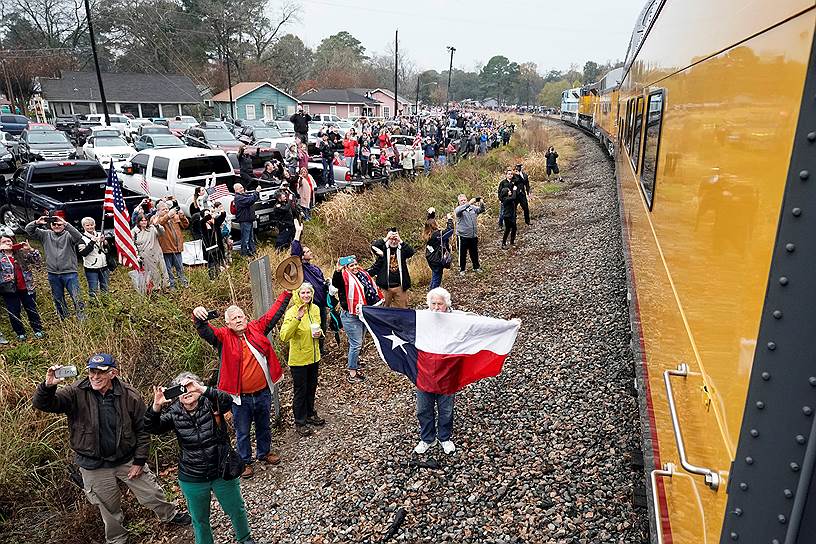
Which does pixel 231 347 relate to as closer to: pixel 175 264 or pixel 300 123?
pixel 175 264

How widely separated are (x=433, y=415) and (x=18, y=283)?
6.71 meters

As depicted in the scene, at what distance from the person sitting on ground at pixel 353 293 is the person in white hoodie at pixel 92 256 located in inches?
175

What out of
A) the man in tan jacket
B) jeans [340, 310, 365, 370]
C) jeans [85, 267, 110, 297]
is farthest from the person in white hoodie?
jeans [340, 310, 365, 370]

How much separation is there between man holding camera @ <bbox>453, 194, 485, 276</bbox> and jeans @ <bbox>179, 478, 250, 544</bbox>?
290 inches

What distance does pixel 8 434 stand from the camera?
5828 millimetres

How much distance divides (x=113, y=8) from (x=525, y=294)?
71841 millimetres

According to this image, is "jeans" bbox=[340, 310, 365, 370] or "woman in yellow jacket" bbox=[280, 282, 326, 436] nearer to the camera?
"woman in yellow jacket" bbox=[280, 282, 326, 436]

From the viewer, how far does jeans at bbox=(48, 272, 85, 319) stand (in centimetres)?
863

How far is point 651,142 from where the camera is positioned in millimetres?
5656

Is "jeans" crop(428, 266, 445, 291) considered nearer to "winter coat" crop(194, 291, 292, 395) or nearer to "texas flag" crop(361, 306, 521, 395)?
"texas flag" crop(361, 306, 521, 395)

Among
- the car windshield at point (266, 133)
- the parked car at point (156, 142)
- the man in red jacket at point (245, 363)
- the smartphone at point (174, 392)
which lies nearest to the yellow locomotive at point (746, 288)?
the smartphone at point (174, 392)

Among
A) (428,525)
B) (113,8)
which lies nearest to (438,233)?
(428,525)

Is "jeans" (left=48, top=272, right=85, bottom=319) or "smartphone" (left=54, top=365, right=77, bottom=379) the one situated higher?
"smartphone" (left=54, top=365, right=77, bottom=379)

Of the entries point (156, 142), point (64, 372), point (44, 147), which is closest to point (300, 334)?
point (64, 372)
